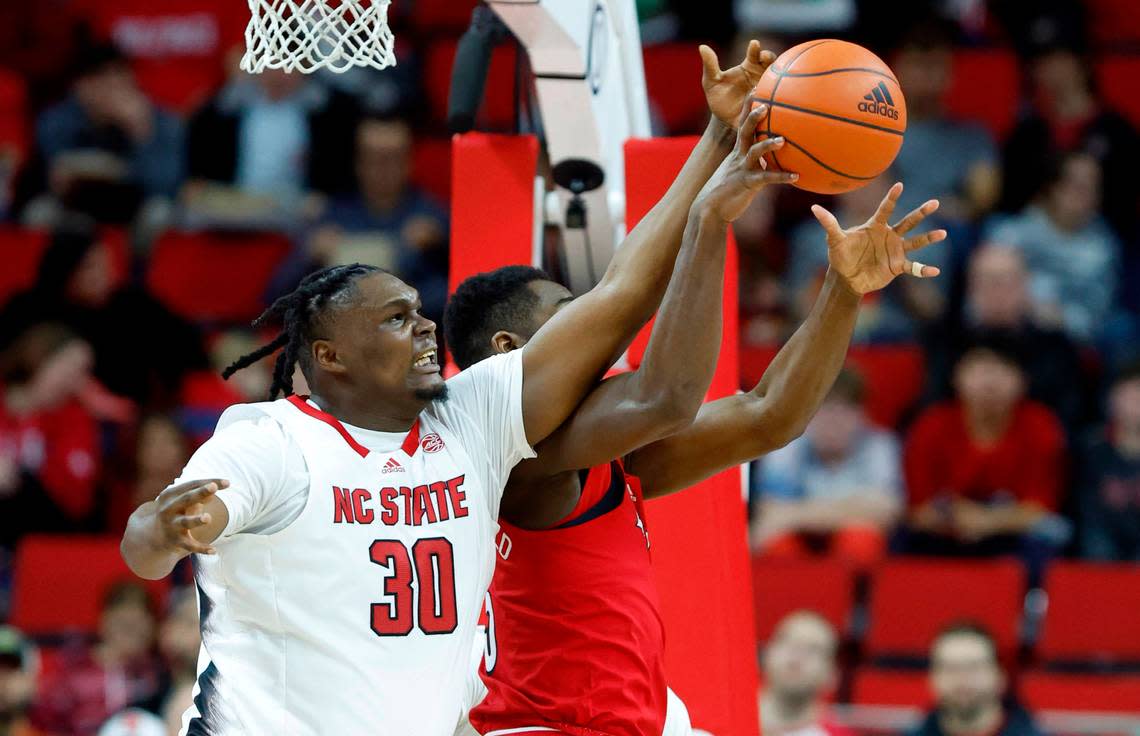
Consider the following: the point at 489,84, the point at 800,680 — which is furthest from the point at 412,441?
the point at 489,84

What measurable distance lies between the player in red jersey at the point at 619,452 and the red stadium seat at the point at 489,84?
20.2 ft

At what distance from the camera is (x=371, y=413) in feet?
13.5

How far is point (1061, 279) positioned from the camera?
10172 mm

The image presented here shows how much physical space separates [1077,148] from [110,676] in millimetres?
6443

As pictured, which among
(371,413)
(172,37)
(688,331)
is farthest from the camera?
(172,37)

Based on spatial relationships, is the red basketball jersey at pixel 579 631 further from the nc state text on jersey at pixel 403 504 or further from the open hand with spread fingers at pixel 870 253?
the open hand with spread fingers at pixel 870 253

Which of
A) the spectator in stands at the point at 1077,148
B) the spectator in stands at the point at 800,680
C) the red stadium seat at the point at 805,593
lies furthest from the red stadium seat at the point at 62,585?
the spectator in stands at the point at 1077,148

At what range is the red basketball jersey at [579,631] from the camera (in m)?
4.11

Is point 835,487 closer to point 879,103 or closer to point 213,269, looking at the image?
point 213,269

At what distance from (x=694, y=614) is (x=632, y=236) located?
64.1 inches

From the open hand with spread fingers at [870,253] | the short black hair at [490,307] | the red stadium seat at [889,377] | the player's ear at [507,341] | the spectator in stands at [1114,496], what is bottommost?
the spectator in stands at [1114,496]

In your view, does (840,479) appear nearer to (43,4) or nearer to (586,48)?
(586,48)

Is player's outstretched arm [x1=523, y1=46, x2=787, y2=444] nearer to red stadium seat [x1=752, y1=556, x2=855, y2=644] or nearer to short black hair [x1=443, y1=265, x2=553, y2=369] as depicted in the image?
short black hair [x1=443, y1=265, x2=553, y2=369]

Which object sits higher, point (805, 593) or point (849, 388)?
point (849, 388)
